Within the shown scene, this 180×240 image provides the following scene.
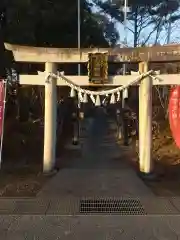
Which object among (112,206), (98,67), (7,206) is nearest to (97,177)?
(98,67)

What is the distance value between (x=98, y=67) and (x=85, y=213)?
4698 mm

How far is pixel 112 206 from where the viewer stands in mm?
8203

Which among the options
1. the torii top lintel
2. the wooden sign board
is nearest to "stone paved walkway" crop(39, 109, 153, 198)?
the wooden sign board

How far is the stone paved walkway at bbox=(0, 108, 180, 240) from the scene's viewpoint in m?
6.34

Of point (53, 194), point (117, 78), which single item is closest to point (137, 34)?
point (117, 78)

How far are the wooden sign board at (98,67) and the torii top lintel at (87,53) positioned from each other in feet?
0.43

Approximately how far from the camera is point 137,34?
42719 mm

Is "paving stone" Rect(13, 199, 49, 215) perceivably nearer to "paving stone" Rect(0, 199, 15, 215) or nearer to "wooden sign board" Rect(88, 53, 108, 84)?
"paving stone" Rect(0, 199, 15, 215)

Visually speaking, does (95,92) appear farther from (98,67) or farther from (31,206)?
(31,206)

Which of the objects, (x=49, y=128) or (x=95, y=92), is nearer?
(x=95, y=92)

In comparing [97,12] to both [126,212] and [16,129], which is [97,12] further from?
[126,212]

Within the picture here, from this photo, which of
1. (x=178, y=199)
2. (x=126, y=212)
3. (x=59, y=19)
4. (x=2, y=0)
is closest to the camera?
(x=126, y=212)

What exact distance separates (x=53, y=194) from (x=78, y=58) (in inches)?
153

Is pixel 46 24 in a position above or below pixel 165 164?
above
